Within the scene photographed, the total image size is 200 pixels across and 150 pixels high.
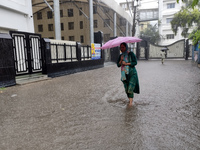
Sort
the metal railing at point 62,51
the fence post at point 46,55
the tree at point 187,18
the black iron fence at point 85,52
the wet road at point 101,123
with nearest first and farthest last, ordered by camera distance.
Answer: the wet road at point 101,123, the fence post at point 46,55, the metal railing at point 62,51, the black iron fence at point 85,52, the tree at point 187,18

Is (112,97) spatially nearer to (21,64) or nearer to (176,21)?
(21,64)

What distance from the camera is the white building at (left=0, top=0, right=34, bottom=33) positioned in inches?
410

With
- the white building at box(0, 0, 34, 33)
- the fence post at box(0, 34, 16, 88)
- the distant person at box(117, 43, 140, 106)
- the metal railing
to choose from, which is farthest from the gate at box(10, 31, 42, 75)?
the distant person at box(117, 43, 140, 106)

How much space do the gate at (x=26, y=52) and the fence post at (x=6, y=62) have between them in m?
0.46

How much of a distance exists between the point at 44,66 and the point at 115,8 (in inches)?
759

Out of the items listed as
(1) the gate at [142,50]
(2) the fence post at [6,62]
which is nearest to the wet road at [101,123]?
(2) the fence post at [6,62]

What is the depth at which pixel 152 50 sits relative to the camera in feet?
90.5

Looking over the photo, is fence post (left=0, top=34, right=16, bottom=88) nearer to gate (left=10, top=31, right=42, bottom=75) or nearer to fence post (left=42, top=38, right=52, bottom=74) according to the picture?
gate (left=10, top=31, right=42, bottom=75)

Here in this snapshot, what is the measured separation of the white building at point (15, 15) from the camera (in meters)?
10.4

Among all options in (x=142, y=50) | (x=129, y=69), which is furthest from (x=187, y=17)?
(x=129, y=69)

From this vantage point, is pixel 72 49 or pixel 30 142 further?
pixel 72 49

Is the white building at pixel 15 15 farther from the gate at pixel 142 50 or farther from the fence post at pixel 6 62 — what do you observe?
the gate at pixel 142 50

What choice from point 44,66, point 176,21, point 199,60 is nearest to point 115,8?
point 176,21

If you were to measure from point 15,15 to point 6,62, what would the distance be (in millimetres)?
5738
